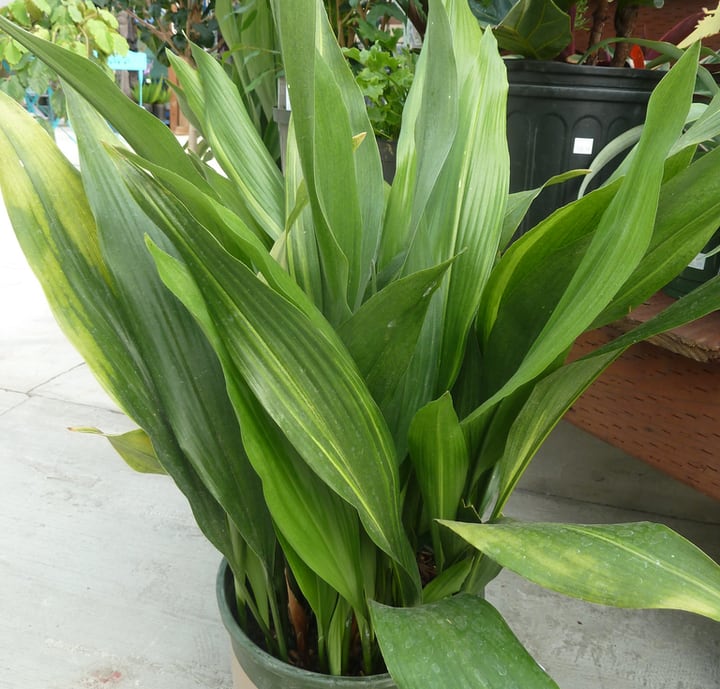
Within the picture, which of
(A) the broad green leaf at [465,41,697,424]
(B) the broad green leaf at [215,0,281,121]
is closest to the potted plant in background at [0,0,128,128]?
(B) the broad green leaf at [215,0,281,121]

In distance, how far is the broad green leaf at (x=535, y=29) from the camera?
84 cm

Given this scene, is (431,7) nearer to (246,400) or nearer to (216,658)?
(246,400)

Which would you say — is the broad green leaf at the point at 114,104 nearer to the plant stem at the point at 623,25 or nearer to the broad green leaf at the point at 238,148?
the broad green leaf at the point at 238,148

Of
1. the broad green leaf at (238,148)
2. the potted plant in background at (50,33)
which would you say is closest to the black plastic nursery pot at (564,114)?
the broad green leaf at (238,148)

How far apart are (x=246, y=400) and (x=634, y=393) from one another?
58 cm

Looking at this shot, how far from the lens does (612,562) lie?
1.21ft

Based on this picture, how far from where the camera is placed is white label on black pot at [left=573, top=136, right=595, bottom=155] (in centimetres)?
92

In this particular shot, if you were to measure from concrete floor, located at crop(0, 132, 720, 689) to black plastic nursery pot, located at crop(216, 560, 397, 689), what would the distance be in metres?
0.26

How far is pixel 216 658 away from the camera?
853 mm

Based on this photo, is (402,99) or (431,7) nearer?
(431,7)

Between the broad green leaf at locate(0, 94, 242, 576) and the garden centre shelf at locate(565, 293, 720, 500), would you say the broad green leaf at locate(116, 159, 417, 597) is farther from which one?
the garden centre shelf at locate(565, 293, 720, 500)

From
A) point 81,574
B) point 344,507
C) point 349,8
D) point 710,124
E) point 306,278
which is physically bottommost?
point 81,574

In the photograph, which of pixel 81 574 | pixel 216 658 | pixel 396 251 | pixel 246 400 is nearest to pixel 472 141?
pixel 396 251

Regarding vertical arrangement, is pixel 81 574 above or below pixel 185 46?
below
